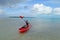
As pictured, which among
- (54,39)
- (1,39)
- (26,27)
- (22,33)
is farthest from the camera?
(26,27)

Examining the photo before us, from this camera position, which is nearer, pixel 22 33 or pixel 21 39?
pixel 21 39

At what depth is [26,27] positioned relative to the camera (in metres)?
11.3

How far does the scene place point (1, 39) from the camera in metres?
8.02

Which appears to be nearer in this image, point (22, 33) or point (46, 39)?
point (46, 39)

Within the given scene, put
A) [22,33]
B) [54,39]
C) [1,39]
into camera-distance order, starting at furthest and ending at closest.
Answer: [22,33], [54,39], [1,39]

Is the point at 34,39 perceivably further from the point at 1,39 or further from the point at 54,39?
the point at 1,39

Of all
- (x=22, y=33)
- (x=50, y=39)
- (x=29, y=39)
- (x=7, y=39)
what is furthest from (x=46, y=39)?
(x=22, y=33)

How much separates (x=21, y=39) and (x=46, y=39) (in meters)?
1.14

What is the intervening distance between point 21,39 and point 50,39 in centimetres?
130

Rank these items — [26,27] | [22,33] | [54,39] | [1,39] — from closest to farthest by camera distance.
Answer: [1,39], [54,39], [22,33], [26,27]

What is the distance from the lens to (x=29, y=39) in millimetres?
8398

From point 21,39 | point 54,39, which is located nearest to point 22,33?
point 21,39

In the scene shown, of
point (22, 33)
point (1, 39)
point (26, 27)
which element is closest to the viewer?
point (1, 39)

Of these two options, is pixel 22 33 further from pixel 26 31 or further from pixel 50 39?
pixel 50 39
